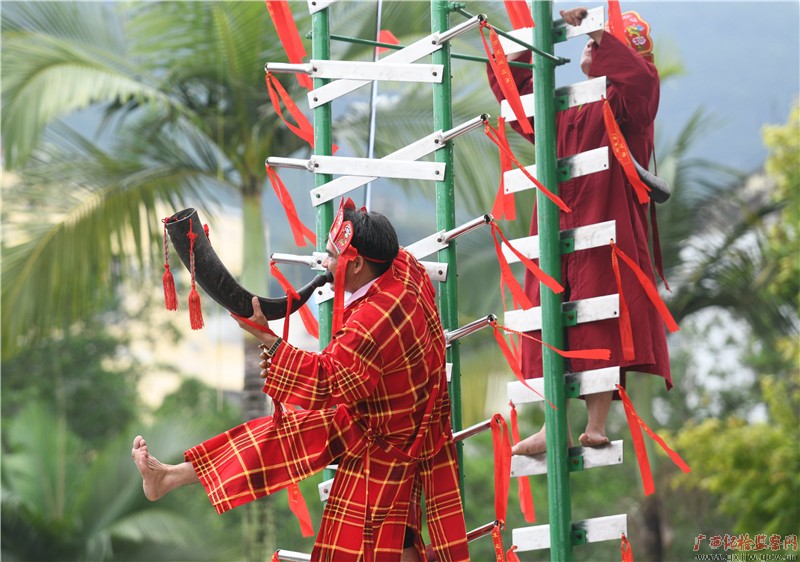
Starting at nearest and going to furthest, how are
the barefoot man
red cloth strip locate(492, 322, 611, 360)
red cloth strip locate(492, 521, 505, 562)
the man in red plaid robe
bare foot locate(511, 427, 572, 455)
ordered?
the man in red plaid robe → red cloth strip locate(492, 521, 505, 562) → red cloth strip locate(492, 322, 611, 360) → the barefoot man → bare foot locate(511, 427, 572, 455)

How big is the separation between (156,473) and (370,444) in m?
0.60

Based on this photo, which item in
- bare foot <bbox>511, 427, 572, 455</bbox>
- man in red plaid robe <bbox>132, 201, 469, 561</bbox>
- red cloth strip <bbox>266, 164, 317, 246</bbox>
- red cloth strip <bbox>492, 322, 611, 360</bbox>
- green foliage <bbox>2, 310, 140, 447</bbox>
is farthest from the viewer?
green foliage <bbox>2, 310, 140, 447</bbox>

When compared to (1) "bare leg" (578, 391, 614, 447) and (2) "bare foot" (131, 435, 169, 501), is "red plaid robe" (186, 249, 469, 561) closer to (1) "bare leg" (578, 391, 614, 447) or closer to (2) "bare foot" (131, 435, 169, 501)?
(2) "bare foot" (131, 435, 169, 501)

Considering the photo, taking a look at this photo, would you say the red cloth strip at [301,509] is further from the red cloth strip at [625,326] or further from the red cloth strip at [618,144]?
the red cloth strip at [618,144]

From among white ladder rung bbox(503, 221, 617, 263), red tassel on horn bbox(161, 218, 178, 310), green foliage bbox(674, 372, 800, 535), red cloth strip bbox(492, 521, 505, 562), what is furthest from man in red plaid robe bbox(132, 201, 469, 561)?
green foliage bbox(674, 372, 800, 535)

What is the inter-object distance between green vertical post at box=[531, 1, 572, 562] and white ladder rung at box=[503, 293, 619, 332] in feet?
0.19

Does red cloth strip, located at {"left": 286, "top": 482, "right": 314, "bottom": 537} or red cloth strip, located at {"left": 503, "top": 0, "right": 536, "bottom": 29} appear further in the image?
red cloth strip, located at {"left": 503, "top": 0, "right": 536, "bottom": 29}

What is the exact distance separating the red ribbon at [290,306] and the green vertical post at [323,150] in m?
0.10

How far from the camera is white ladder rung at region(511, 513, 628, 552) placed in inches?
143

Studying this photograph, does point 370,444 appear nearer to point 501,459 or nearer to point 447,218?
point 501,459

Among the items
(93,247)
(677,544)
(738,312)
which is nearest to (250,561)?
(93,247)

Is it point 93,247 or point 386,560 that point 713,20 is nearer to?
point 93,247

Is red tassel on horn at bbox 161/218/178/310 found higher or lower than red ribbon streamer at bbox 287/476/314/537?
higher

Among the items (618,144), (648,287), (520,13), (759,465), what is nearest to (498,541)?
(648,287)
